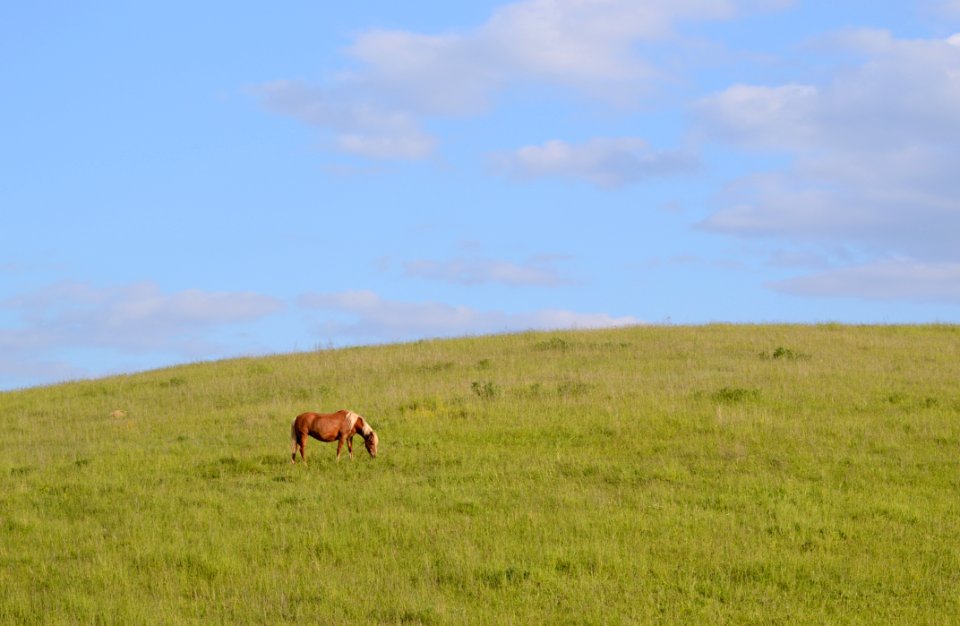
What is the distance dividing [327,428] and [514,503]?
4484 millimetres

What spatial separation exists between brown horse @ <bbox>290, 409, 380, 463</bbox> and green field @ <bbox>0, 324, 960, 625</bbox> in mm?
454

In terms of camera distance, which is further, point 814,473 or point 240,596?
point 814,473

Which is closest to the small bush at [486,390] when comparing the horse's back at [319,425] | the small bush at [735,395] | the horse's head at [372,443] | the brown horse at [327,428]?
the small bush at [735,395]

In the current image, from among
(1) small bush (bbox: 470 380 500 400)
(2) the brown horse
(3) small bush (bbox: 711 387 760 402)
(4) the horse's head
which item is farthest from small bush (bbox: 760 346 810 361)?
(2) the brown horse

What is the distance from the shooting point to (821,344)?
33.7 metres

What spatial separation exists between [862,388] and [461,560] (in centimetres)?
1492

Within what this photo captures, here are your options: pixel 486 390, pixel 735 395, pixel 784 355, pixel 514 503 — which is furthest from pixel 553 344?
pixel 514 503

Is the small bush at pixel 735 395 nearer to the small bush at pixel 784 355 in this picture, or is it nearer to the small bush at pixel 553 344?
the small bush at pixel 784 355

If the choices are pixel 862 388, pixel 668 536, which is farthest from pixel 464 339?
pixel 668 536

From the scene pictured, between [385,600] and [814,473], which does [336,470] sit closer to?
[385,600]

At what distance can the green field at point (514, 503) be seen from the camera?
40.3ft

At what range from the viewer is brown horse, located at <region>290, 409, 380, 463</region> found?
18.7 meters

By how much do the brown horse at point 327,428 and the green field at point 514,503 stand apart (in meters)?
0.45

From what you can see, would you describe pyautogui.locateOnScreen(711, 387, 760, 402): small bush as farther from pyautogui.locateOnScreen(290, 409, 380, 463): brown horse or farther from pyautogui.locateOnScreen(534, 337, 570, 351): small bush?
pyautogui.locateOnScreen(534, 337, 570, 351): small bush
